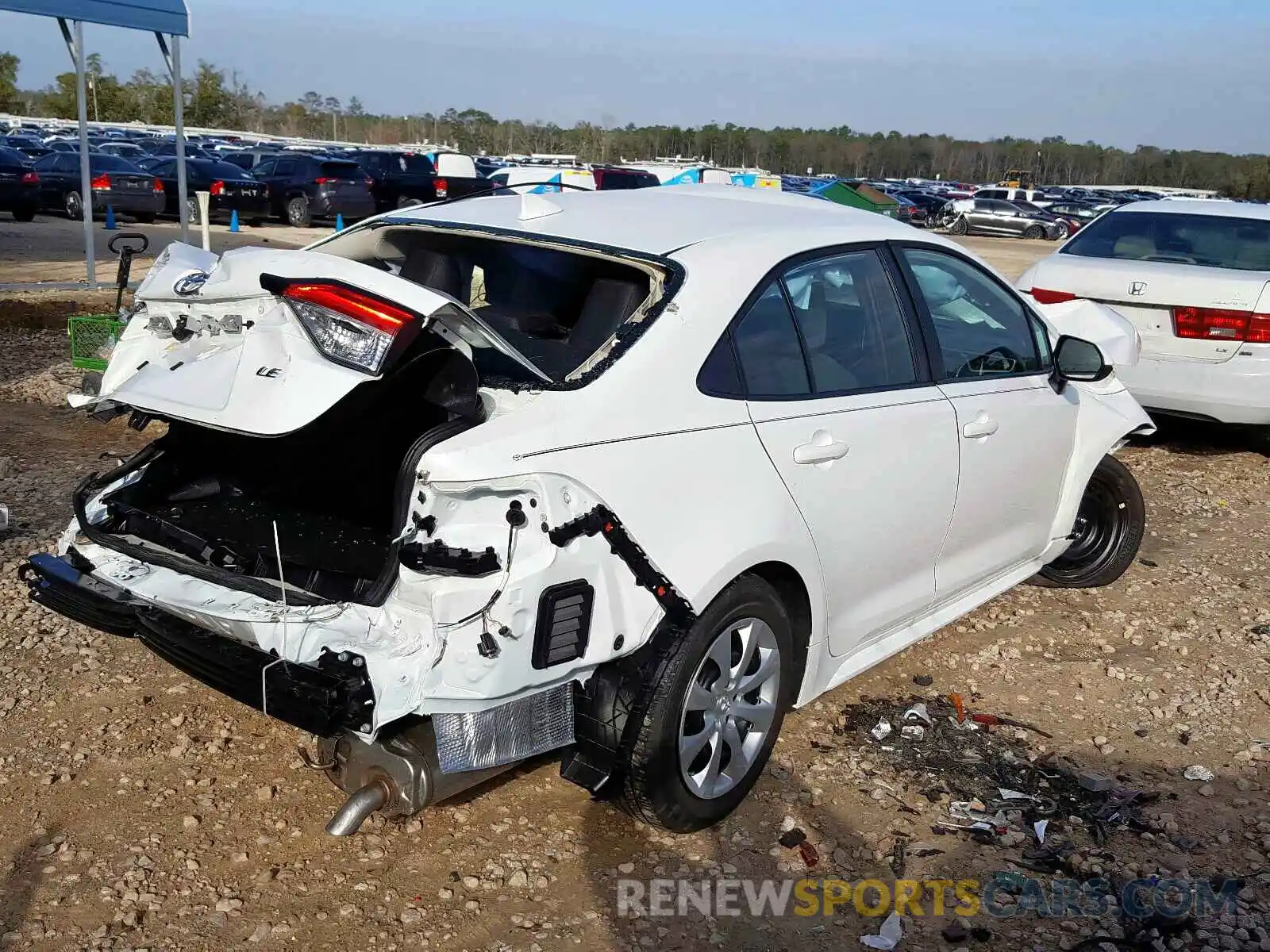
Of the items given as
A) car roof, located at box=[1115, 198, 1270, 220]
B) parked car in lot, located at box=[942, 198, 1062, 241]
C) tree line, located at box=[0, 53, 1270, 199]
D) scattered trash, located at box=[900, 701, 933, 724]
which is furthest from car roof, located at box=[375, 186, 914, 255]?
tree line, located at box=[0, 53, 1270, 199]

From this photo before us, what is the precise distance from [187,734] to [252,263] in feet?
5.68

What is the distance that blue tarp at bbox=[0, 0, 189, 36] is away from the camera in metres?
11.1

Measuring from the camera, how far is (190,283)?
323 cm

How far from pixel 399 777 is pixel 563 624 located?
620mm

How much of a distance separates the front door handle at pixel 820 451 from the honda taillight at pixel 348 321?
1.26 meters

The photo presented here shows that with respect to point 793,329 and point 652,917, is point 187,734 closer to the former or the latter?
point 652,917

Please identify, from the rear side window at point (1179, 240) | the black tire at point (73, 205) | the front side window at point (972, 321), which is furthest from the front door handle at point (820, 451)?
the black tire at point (73, 205)

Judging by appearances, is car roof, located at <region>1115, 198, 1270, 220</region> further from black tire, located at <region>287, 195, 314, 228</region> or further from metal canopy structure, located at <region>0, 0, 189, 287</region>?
black tire, located at <region>287, 195, 314, 228</region>

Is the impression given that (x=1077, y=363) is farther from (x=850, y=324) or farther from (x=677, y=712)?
(x=677, y=712)

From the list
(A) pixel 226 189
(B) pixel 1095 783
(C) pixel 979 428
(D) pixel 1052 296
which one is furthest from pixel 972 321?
(A) pixel 226 189

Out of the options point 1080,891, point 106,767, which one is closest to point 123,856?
point 106,767

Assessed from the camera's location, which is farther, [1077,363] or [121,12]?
[121,12]

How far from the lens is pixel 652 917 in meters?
3.01

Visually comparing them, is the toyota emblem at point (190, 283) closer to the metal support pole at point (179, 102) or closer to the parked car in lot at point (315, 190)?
the metal support pole at point (179, 102)
